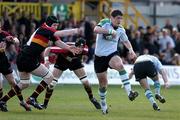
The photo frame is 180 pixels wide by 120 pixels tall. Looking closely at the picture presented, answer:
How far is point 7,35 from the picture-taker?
20.5m

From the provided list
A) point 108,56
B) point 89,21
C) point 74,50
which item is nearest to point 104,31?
point 108,56

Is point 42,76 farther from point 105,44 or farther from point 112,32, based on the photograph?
point 112,32

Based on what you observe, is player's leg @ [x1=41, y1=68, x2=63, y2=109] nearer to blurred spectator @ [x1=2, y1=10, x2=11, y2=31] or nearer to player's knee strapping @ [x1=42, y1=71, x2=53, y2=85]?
player's knee strapping @ [x1=42, y1=71, x2=53, y2=85]

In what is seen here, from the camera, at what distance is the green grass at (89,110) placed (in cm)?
1916

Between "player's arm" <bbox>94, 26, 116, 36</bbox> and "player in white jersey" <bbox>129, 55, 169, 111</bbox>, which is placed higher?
"player's arm" <bbox>94, 26, 116, 36</bbox>

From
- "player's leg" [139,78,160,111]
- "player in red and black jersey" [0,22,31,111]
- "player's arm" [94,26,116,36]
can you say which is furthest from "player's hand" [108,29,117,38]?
"player in red and black jersey" [0,22,31,111]

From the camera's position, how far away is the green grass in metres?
19.2

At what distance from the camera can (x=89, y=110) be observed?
2117 cm

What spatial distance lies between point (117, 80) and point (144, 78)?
11.6 metres

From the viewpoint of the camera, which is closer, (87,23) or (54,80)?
(54,80)

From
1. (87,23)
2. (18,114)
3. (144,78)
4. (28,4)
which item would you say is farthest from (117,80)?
(18,114)

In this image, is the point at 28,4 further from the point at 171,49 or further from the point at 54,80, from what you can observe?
the point at 54,80

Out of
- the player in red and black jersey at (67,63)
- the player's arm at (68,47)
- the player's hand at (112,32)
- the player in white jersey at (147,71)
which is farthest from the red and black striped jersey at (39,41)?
the player in white jersey at (147,71)

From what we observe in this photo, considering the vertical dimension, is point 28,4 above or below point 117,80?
above
